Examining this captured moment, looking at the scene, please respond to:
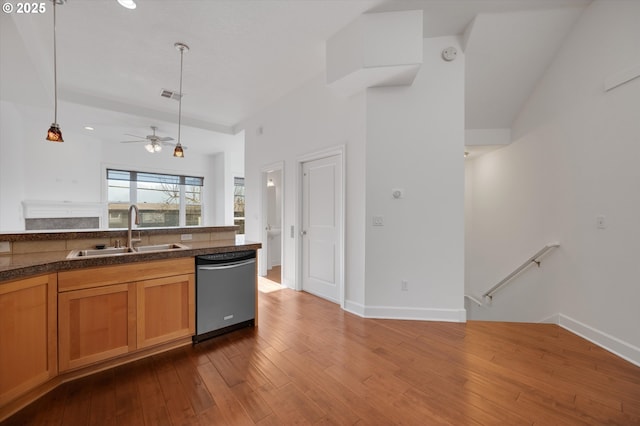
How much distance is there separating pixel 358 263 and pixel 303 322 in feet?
3.18

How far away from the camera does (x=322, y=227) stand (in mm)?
3738

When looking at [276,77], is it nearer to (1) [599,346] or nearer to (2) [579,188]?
(2) [579,188]

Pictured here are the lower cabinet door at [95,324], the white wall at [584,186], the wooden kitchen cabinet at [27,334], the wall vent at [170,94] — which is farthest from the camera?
the wall vent at [170,94]

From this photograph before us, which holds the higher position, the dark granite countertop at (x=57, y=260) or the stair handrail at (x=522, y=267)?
the dark granite countertop at (x=57, y=260)

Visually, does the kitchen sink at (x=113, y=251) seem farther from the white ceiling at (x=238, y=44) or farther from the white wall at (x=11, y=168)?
the white wall at (x=11, y=168)

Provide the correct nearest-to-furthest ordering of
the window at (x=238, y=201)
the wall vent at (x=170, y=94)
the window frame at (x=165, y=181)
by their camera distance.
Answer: the wall vent at (x=170, y=94)
the window frame at (x=165, y=181)
the window at (x=238, y=201)

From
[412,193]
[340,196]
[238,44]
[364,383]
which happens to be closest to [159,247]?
[340,196]

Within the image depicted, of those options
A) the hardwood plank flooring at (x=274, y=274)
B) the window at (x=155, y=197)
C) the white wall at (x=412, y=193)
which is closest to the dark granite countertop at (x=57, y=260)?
the white wall at (x=412, y=193)

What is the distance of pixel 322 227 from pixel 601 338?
3.15m

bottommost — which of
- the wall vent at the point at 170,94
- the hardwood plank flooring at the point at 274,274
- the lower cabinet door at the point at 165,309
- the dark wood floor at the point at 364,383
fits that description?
the dark wood floor at the point at 364,383

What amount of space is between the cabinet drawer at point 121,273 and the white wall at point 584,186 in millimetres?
4001

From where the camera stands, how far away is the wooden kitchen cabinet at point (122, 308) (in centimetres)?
183

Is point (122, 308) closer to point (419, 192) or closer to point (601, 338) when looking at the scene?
point (419, 192)

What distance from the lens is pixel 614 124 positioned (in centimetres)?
237
